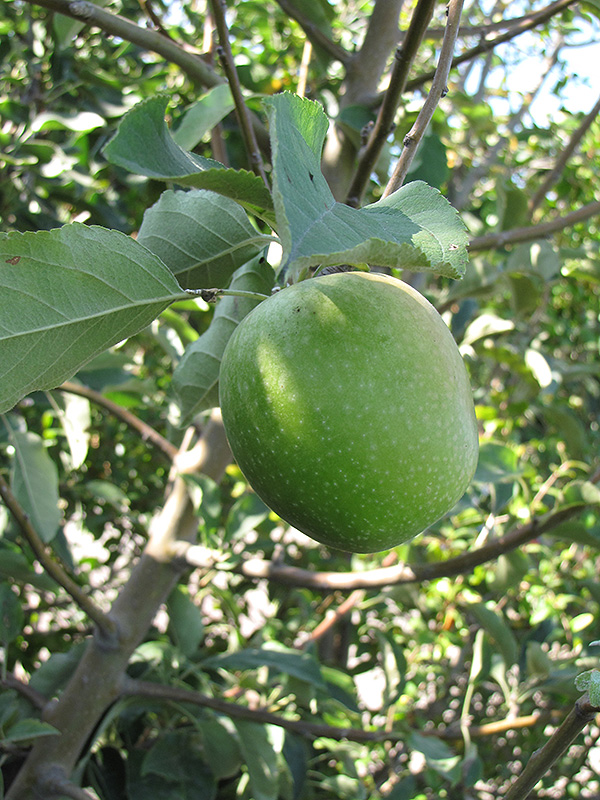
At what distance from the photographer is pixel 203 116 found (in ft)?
2.83

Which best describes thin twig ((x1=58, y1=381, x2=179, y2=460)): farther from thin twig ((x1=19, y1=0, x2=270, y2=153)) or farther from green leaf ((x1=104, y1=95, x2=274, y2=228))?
green leaf ((x1=104, y1=95, x2=274, y2=228))

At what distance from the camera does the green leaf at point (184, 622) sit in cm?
124

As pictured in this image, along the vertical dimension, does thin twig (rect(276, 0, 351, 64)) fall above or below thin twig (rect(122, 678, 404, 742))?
above

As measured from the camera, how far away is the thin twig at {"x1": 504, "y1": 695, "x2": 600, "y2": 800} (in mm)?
383

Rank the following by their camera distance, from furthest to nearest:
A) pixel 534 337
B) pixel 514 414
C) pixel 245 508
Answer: pixel 534 337
pixel 514 414
pixel 245 508

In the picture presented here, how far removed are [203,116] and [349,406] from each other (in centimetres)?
55

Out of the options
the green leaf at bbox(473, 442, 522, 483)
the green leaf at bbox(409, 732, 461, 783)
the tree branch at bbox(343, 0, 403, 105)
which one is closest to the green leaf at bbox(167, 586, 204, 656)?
→ the green leaf at bbox(409, 732, 461, 783)

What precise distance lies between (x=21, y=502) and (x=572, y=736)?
3.02ft

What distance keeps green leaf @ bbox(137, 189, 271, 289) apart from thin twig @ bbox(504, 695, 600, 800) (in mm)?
443

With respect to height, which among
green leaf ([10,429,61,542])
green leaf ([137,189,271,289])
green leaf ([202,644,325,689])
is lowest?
green leaf ([202,644,325,689])

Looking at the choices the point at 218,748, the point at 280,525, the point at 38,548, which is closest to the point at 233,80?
the point at 38,548

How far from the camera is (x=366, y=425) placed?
48 cm

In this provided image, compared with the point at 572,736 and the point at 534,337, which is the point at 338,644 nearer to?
the point at 534,337

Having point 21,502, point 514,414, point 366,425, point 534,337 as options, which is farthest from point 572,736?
point 534,337
